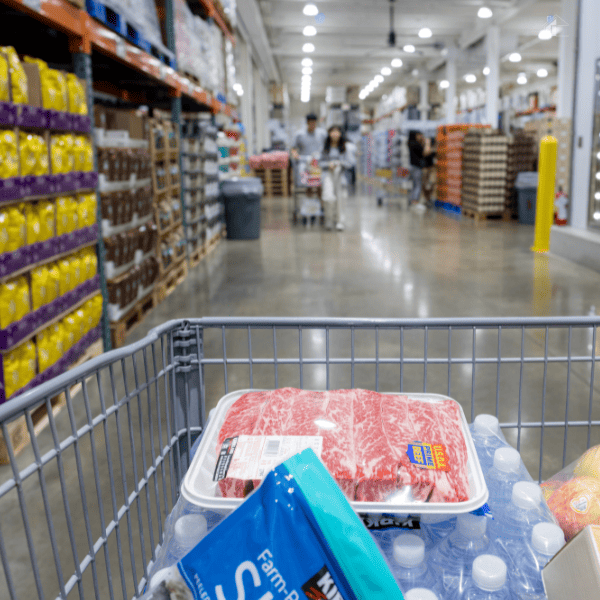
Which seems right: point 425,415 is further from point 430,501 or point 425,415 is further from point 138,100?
point 138,100

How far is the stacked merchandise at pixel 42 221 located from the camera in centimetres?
264

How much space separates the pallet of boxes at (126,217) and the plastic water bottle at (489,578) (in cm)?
350

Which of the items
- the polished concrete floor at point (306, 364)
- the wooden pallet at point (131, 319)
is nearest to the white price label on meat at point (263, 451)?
the polished concrete floor at point (306, 364)

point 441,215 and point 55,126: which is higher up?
point 55,126

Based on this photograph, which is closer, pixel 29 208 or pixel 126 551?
pixel 126 551

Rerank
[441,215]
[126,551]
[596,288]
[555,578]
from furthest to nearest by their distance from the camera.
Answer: [441,215]
[596,288]
[126,551]
[555,578]

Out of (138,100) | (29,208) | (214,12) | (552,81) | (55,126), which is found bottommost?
(29,208)

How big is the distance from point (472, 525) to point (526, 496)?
171 mm

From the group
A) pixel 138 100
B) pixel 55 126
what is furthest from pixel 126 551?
pixel 138 100

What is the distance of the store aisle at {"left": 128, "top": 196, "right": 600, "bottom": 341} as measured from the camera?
A: 5270 mm

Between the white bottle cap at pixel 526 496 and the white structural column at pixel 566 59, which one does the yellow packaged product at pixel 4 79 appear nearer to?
the white bottle cap at pixel 526 496

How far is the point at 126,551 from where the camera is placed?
2016 mm

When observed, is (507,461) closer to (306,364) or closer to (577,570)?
(577,570)

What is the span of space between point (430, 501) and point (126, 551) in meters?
1.36
